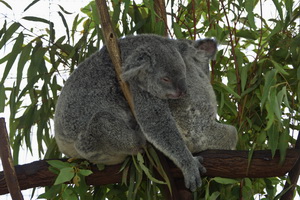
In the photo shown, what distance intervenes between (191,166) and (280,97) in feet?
1.54

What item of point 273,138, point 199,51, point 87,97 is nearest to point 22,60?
point 87,97

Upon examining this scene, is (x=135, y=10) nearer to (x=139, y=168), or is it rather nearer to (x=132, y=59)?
(x=132, y=59)

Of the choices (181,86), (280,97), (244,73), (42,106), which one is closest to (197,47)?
(244,73)

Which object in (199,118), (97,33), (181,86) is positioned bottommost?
(199,118)

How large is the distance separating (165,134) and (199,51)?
546mm

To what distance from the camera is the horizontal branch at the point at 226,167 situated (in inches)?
94.7

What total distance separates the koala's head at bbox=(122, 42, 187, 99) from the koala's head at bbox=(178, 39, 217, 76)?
154mm

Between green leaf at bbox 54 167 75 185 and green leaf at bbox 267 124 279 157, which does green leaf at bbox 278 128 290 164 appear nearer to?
green leaf at bbox 267 124 279 157

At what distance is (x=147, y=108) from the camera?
2479mm

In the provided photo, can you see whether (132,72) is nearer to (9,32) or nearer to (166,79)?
(166,79)

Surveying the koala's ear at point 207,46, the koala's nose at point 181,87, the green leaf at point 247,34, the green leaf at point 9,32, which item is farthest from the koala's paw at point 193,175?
the green leaf at point 9,32

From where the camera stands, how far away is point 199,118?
103 inches

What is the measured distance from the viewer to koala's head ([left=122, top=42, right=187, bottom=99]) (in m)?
2.46

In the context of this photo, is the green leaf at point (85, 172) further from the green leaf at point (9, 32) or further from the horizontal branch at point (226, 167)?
the green leaf at point (9, 32)
